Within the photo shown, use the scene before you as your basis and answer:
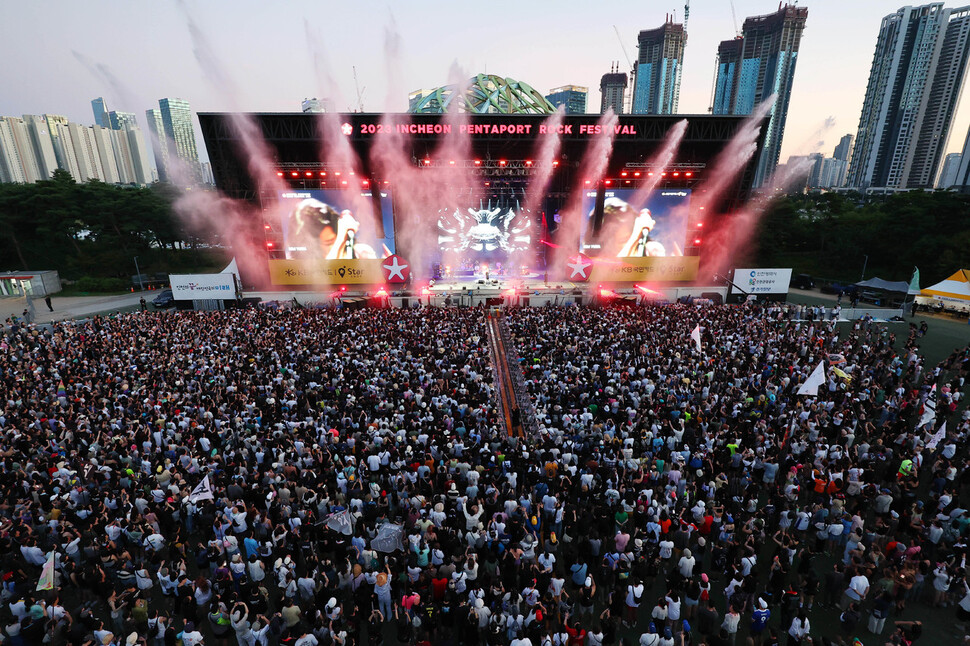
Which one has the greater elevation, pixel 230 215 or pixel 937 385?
pixel 230 215

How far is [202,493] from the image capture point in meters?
8.70

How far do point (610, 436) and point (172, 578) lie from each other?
28.3 ft

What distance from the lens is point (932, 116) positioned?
332ft

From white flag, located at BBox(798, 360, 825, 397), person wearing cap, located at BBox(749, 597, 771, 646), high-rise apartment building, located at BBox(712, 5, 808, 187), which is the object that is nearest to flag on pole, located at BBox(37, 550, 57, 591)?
person wearing cap, located at BBox(749, 597, 771, 646)

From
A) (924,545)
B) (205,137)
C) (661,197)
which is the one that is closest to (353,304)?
(205,137)

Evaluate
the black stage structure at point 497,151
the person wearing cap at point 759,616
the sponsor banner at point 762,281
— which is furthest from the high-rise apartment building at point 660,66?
the person wearing cap at point 759,616

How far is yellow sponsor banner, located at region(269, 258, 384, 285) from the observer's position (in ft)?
106

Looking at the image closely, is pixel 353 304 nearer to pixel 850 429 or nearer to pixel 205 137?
pixel 205 137

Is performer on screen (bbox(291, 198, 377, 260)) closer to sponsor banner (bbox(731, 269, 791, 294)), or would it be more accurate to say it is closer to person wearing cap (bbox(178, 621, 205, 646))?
sponsor banner (bbox(731, 269, 791, 294))

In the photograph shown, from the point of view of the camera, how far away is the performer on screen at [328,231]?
31594 mm

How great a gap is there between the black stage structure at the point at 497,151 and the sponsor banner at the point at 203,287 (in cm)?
442

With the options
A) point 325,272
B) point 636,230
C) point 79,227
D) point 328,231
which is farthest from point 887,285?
point 79,227

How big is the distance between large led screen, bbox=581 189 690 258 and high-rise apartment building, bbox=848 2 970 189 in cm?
10691

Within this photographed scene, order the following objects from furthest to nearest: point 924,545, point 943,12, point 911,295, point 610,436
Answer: point 943,12
point 911,295
point 610,436
point 924,545
